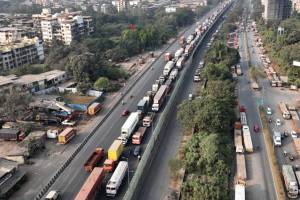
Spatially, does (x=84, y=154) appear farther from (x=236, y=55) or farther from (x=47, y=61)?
(x=236, y=55)

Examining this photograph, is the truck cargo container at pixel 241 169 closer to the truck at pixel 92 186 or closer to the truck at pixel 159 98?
A: the truck at pixel 92 186

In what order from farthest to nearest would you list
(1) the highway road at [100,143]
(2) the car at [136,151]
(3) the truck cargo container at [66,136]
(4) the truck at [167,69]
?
(4) the truck at [167,69], (3) the truck cargo container at [66,136], (2) the car at [136,151], (1) the highway road at [100,143]

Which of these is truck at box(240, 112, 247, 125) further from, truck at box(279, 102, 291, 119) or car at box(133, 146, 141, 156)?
car at box(133, 146, 141, 156)

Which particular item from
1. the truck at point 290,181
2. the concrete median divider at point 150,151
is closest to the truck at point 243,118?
the concrete median divider at point 150,151

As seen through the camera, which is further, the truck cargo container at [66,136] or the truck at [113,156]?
the truck cargo container at [66,136]

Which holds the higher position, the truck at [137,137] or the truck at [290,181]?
the truck at [137,137]

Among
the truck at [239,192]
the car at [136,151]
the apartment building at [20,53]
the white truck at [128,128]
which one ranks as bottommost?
the truck at [239,192]
